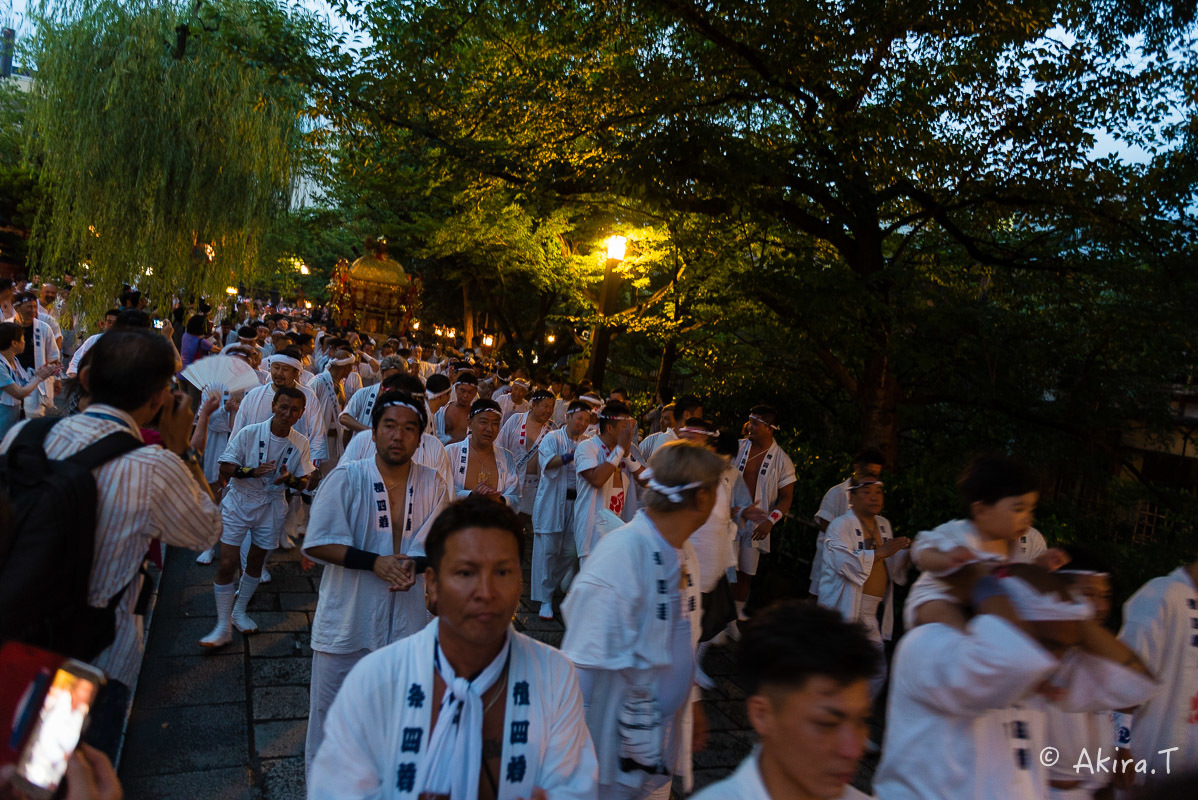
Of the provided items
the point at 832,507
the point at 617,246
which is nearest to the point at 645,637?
the point at 832,507

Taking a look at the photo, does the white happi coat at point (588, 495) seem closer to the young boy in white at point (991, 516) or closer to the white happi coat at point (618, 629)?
the white happi coat at point (618, 629)

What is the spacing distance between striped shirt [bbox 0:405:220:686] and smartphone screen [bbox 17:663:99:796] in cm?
138

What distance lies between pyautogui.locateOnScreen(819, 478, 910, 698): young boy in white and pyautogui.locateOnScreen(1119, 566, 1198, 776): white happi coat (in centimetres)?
257

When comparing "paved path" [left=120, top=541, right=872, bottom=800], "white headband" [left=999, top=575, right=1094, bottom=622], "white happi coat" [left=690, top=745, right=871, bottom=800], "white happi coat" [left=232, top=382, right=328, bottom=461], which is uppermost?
"white happi coat" [left=232, top=382, right=328, bottom=461]

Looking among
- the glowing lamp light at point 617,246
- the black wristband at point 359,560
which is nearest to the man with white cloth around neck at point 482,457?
the black wristband at point 359,560

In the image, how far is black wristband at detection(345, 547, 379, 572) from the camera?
4.16 m

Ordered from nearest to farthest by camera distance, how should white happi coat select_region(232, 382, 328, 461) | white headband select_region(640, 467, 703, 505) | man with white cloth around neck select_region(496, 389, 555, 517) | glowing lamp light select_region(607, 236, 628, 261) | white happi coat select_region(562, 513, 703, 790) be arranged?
white happi coat select_region(562, 513, 703, 790) → white headband select_region(640, 467, 703, 505) → white happi coat select_region(232, 382, 328, 461) → man with white cloth around neck select_region(496, 389, 555, 517) → glowing lamp light select_region(607, 236, 628, 261)

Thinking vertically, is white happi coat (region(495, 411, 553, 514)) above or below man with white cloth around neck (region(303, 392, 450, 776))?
above

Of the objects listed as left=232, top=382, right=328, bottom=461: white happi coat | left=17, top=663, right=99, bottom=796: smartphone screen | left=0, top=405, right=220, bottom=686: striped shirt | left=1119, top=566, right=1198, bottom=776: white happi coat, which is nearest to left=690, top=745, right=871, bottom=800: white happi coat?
left=17, top=663, right=99, bottom=796: smartphone screen

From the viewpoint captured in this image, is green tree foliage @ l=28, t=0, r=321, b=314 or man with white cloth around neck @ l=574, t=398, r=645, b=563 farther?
green tree foliage @ l=28, t=0, r=321, b=314

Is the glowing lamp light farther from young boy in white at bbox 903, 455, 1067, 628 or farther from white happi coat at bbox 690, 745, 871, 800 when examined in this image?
white happi coat at bbox 690, 745, 871, 800

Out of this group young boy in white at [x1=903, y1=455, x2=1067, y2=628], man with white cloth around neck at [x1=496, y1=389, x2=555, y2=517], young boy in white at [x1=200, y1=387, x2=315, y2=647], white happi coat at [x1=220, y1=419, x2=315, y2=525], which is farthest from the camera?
man with white cloth around neck at [x1=496, y1=389, x2=555, y2=517]

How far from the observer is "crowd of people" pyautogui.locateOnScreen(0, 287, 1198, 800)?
7.18 ft

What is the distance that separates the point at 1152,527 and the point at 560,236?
1530cm
